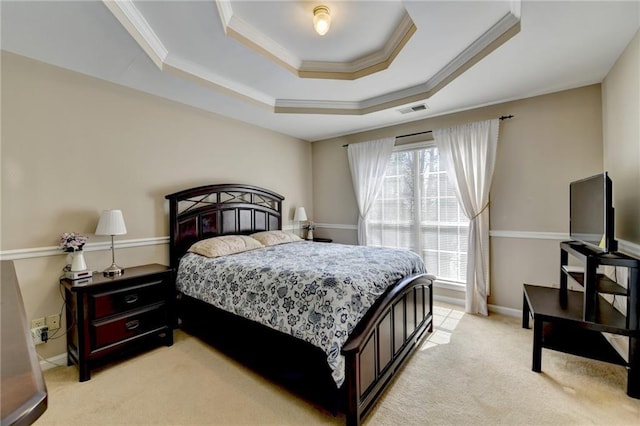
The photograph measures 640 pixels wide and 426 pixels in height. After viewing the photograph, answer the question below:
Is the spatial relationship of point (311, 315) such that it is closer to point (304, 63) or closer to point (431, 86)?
point (304, 63)

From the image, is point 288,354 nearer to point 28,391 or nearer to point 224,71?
point 28,391

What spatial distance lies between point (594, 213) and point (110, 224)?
395 cm

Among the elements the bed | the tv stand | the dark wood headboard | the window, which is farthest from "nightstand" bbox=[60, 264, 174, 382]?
the tv stand

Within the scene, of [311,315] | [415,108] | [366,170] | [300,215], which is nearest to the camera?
[311,315]

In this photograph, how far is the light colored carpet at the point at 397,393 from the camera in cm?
176

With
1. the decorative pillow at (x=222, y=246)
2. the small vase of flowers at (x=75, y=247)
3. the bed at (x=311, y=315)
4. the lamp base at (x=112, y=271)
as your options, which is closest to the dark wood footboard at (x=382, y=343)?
the bed at (x=311, y=315)

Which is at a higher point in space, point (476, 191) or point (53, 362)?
point (476, 191)

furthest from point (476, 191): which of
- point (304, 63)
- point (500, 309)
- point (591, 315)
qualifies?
point (304, 63)

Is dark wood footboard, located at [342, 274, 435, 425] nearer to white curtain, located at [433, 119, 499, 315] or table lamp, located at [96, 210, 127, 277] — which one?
white curtain, located at [433, 119, 499, 315]

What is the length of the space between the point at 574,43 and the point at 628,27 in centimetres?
28

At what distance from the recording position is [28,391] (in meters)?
0.53

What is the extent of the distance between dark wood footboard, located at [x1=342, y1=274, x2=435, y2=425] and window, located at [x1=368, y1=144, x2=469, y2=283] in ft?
4.24

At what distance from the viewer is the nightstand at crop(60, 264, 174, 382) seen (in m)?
2.16

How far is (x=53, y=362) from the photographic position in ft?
7.72
